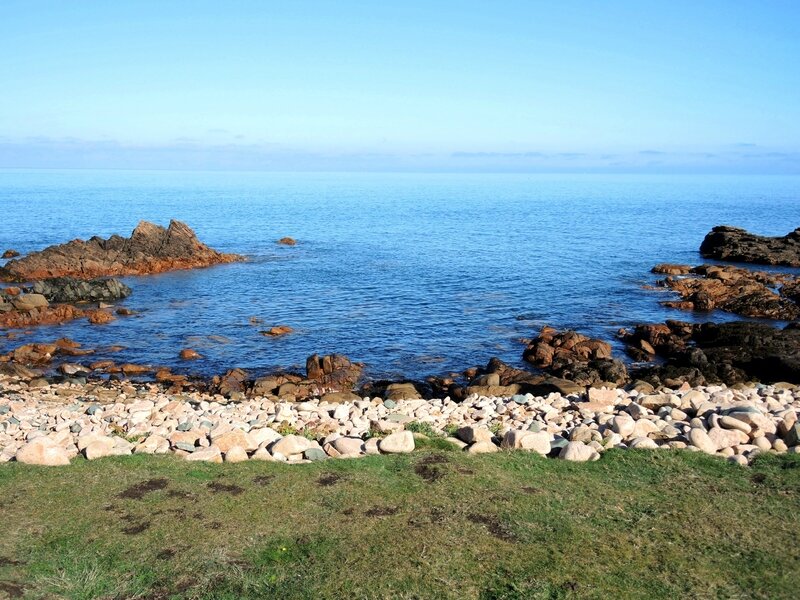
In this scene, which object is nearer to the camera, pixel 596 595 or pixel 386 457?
pixel 596 595

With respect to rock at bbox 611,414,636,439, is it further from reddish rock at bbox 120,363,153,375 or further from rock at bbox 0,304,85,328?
rock at bbox 0,304,85,328

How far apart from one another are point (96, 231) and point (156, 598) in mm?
91102

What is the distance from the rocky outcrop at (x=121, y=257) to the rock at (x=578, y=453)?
5011 centimetres

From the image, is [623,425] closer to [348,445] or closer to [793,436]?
[793,436]

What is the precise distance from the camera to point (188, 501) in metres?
13.4

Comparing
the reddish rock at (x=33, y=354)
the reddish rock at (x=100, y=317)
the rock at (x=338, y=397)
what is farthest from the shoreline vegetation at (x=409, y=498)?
the reddish rock at (x=100, y=317)

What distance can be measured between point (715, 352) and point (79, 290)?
40324 mm

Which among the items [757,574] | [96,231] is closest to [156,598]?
[757,574]

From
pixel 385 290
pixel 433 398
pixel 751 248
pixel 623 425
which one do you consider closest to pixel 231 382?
pixel 433 398

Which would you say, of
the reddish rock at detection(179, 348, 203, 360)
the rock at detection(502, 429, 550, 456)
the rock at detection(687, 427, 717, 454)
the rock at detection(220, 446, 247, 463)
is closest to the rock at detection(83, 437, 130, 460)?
the rock at detection(220, 446, 247, 463)

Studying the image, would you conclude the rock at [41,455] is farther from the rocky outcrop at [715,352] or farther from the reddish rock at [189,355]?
the rocky outcrop at [715,352]

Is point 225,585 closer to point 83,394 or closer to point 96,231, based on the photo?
point 83,394

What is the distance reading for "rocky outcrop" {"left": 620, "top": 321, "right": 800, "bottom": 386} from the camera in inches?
1145

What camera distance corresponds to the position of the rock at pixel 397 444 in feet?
53.9
